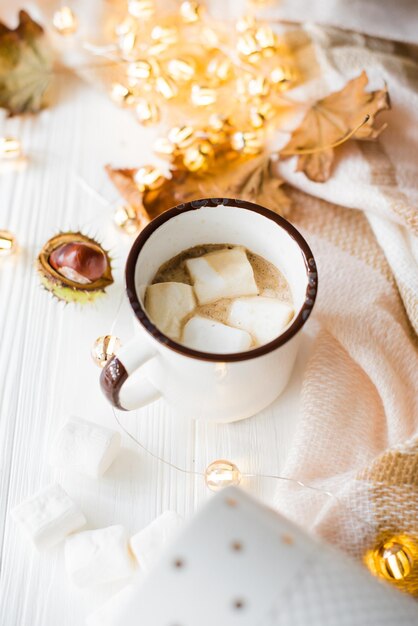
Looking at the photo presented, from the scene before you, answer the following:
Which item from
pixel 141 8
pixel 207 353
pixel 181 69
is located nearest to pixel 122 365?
pixel 207 353

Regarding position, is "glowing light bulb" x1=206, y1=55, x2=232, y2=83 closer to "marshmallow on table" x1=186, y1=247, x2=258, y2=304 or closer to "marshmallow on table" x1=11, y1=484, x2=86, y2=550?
"marshmallow on table" x1=186, y1=247, x2=258, y2=304

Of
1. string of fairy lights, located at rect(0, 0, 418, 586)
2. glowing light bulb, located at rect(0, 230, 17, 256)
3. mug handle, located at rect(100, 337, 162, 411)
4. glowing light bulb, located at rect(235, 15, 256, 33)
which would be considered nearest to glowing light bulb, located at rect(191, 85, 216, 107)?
string of fairy lights, located at rect(0, 0, 418, 586)

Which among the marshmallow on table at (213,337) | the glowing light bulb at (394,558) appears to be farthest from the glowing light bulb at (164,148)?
the glowing light bulb at (394,558)

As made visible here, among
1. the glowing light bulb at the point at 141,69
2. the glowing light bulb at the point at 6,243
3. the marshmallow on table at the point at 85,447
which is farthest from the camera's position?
the glowing light bulb at the point at 141,69

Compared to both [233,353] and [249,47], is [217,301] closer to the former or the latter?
[233,353]

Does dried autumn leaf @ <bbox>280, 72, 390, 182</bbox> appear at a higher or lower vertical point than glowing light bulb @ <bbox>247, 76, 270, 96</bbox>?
lower

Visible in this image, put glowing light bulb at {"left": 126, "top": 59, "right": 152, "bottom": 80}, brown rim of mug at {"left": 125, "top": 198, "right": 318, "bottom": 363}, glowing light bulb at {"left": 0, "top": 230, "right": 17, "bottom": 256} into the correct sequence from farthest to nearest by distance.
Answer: glowing light bulb at {"left": 126, "top": 59, "right": 152, "bottom": 80}, glowing light bulb at {"left": 0, "top": 230, "right": 17, "bottom": 256}, brown rim of mug at {"left": 125, "top": 198, "right": 318, "bottom": 363}

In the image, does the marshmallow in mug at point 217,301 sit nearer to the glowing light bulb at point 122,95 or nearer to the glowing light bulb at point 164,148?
the glowing light bulb at point 164,148
